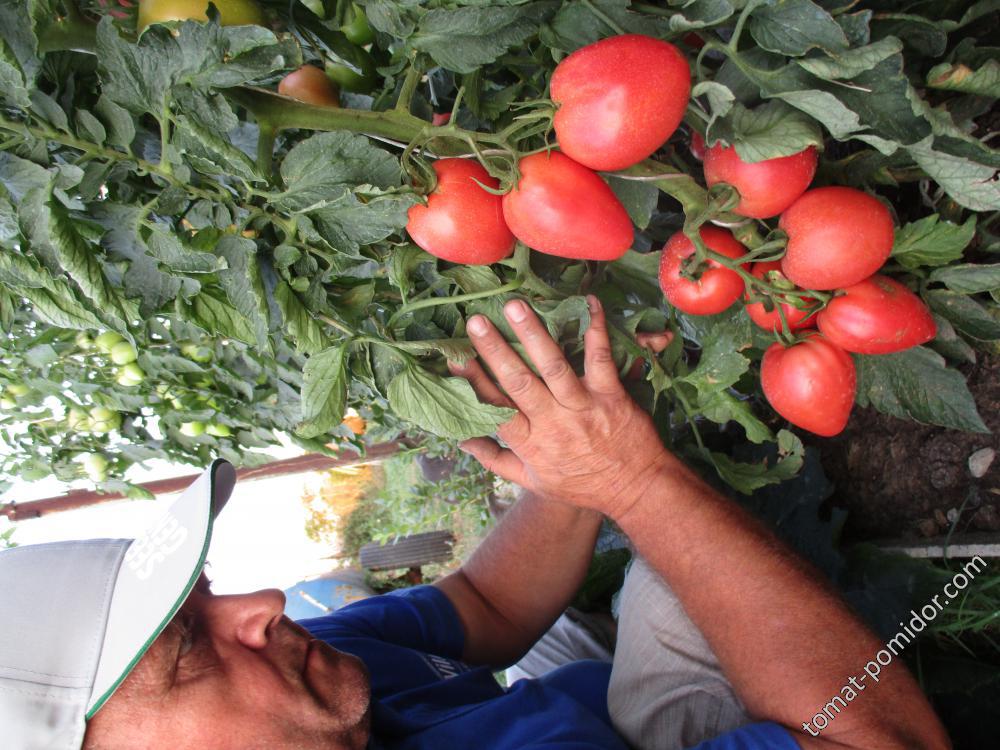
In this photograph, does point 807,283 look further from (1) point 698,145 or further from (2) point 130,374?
(2) point 130,374

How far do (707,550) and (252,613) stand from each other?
67cm

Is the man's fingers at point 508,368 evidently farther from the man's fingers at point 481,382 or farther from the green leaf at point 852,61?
the green leaf at point 852,61

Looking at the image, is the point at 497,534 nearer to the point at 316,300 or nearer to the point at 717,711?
the point at 717,711

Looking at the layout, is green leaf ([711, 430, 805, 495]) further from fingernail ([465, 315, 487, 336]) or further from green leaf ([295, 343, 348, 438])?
green leaf ([295, 343, 348, 438])

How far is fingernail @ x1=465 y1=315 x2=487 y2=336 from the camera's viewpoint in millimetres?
908

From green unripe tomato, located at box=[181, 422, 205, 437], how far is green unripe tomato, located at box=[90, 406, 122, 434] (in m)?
0.14

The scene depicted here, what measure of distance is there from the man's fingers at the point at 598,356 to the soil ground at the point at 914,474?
64cm

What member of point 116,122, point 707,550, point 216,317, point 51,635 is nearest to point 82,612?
point 51,635

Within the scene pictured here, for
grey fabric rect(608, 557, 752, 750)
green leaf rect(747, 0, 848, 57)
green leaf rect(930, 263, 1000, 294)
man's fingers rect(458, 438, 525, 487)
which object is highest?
green leaf rect(747, 0, 848, 57)

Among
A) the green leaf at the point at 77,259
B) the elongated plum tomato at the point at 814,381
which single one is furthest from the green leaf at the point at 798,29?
the green leaf at the point at 77,259

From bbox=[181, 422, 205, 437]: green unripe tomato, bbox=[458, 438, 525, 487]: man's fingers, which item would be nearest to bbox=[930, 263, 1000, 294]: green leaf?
bbox=[458, 438, 525, 487]: man's fingers

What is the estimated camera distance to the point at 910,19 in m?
0.66

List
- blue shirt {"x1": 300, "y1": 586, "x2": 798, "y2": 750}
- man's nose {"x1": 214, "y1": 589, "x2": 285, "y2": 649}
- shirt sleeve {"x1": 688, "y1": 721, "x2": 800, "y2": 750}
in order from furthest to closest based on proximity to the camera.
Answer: blue shirt {"x1": 300, "y1": 586, "x2": 798, "y2": 750}
man's nose {"x1": 214, "y1": 589, "x2": 285, "y2": 649}
shirt sleeve {"x1": 688, "y1": 721, "x2": 800, "y2": 750}

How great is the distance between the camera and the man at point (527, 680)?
3.01ft
